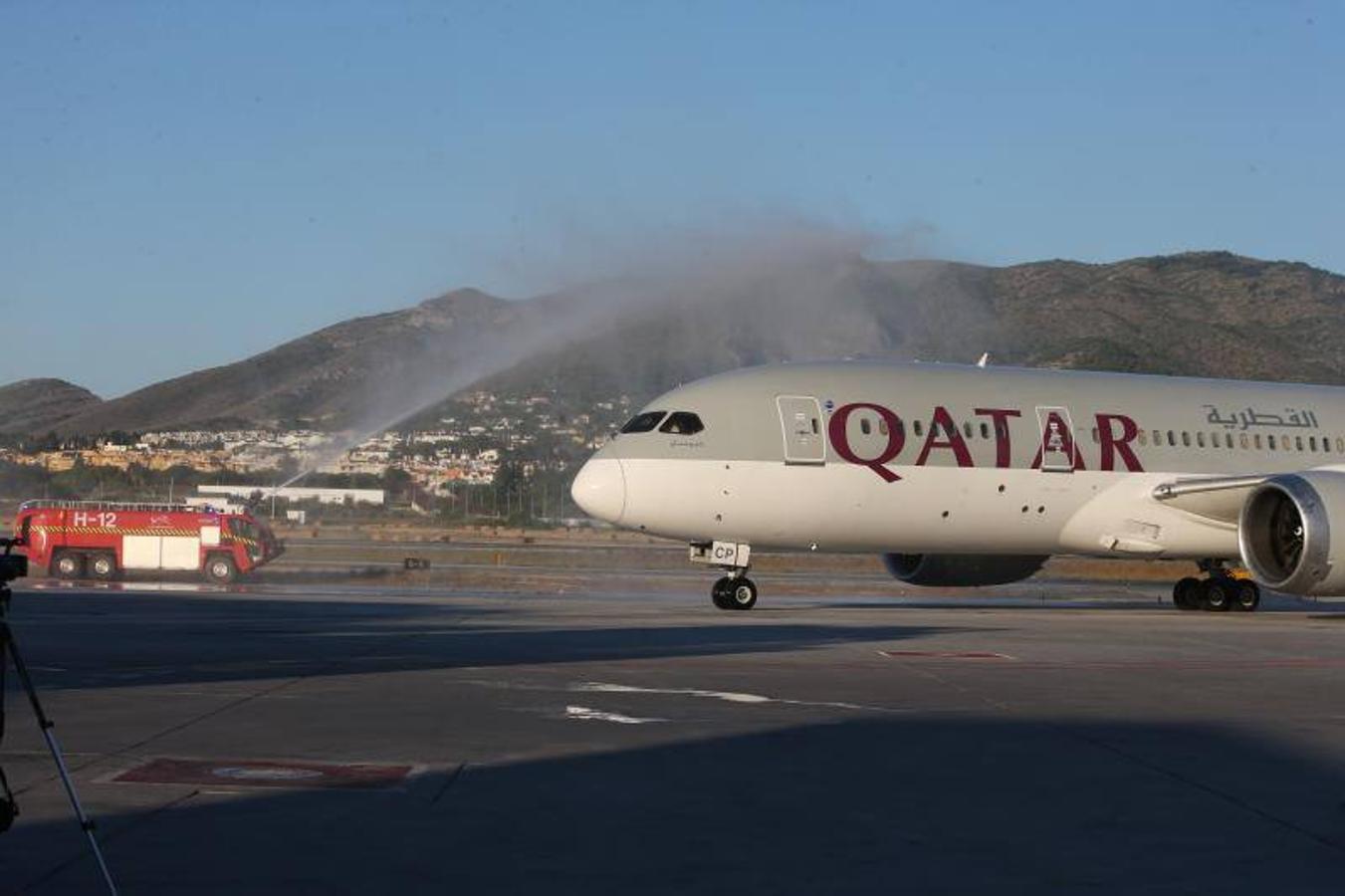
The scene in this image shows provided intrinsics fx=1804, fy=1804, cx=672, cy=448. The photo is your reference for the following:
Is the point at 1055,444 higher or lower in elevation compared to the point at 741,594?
higher

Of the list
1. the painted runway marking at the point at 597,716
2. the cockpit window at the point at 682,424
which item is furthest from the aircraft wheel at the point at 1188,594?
the painted runway marking at the point at 597,716

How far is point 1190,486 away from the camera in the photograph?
32.9m

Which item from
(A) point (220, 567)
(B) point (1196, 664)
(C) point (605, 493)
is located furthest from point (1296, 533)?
(A) point (220, 567)

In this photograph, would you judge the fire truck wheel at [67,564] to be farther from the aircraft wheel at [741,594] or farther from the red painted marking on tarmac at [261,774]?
the red painted marking on tarmac at [261,774]

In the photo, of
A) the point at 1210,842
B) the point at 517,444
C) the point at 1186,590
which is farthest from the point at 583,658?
the point at 517,444

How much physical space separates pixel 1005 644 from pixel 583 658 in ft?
20.4

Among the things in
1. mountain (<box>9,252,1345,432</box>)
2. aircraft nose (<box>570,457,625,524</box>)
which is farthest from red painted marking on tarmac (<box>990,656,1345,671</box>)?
mountain (<box>9,252,1345,432</box>)

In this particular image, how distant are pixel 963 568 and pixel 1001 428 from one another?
342 centimetres

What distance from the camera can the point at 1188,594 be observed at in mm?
35219

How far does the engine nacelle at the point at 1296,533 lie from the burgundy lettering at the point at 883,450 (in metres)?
5.85

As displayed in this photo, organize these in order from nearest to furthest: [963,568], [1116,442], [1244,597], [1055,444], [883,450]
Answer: [883,450] < [1055,444] < [1116,442] < [963,568] < [1244,597]

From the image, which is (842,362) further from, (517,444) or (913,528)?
(517,444)

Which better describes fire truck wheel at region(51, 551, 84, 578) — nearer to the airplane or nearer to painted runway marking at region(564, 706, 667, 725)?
the airplane

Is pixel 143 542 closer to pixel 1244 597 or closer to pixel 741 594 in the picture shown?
pixel 741 594
